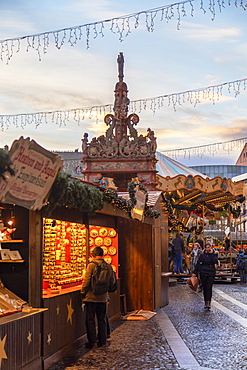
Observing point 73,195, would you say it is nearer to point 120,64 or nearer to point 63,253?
point 63,253

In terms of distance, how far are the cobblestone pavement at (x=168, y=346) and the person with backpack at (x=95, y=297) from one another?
0.25 m

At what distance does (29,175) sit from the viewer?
7.93m

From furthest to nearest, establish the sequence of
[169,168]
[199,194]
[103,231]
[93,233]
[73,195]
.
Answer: [169,168] → [199,194] → [103,231] → [93,233] → [73,195]

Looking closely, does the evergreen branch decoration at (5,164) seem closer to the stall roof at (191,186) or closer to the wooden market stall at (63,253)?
the wooden market stall at (63,253)

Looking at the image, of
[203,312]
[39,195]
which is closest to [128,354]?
[39,195]

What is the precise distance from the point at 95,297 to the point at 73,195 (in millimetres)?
1951

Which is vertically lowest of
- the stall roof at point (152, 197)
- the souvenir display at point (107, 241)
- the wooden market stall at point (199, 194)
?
the souvenir display at point (107, 241)

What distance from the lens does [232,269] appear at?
3173cm

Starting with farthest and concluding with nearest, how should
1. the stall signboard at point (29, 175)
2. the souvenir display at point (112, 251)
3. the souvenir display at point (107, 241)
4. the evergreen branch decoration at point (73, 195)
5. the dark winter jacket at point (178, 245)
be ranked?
the dark winter jacket at point (178, 245), the souvenir display at point (112, 251), the souvenir display at point (107, 241), the evergreen branch decoration at point (73, 195), the stall signboard at point (29, 175)

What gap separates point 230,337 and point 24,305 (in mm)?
4648

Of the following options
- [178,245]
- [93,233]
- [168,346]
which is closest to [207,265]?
[93,233]

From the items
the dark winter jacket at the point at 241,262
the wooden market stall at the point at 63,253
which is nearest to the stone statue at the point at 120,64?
the dark winter jacket at the point at 241,262

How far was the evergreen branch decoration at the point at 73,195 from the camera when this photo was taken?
899 centimetres

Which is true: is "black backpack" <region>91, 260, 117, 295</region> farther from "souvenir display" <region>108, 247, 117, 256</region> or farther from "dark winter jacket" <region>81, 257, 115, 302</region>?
"souvenir display" <region>108, 247, 117, 256</region>
